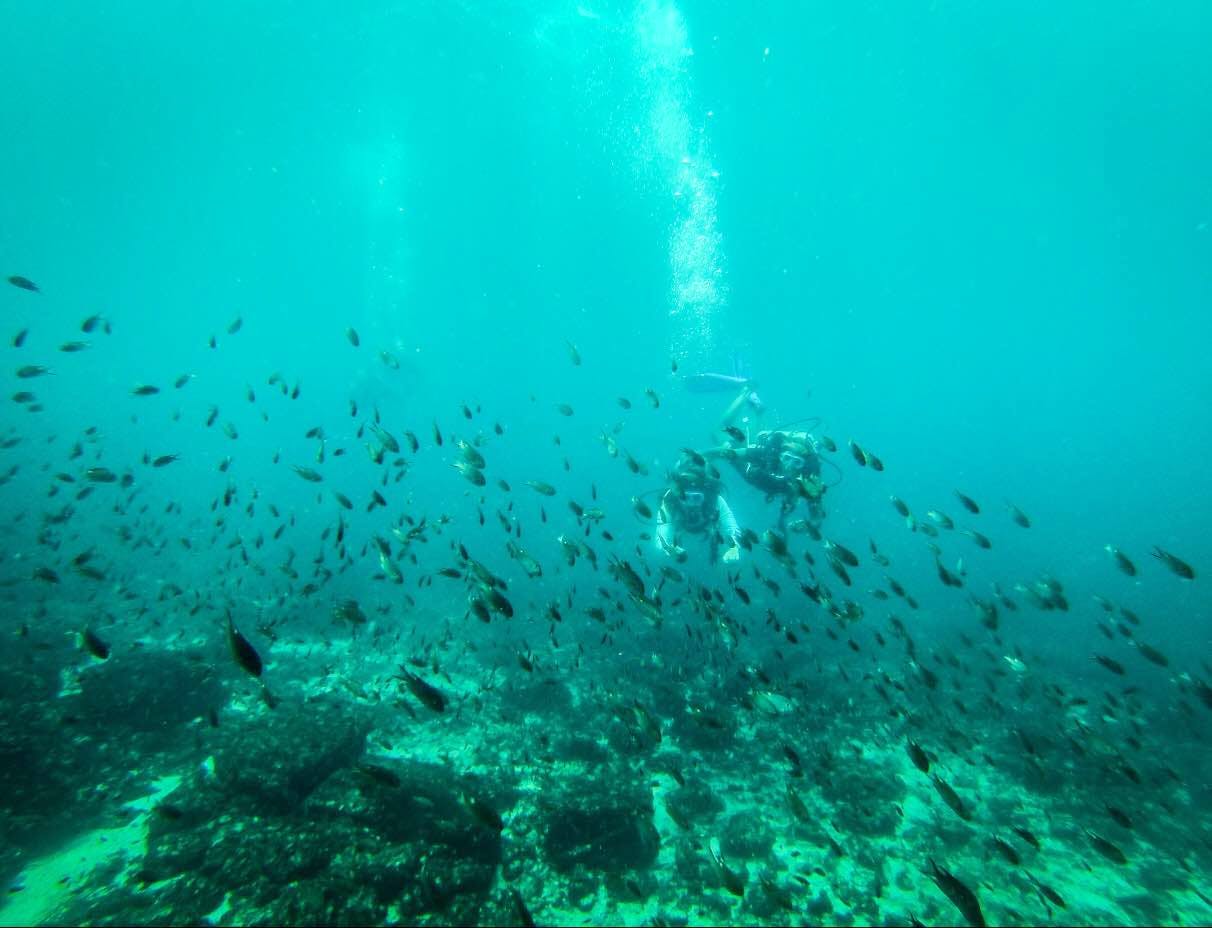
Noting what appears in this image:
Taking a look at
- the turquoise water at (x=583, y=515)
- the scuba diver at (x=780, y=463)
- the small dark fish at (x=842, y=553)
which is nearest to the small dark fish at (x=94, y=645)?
the turquoise water at (x=583, y=515)

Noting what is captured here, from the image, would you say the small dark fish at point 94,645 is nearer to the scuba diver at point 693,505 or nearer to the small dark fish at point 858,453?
the small dark fish at point 858,453

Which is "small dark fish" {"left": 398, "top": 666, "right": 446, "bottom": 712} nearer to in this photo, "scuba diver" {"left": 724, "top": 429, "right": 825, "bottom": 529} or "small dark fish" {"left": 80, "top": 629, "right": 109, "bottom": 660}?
"small dark fish" {"left": 80, "top": 629, "right": 109, "bottom": 660}

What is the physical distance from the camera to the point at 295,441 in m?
81.2

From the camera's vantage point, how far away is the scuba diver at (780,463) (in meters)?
11.0

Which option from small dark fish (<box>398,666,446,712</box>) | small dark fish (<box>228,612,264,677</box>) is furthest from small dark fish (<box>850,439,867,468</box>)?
small dark fish (<box>228,612,264,677</box>)

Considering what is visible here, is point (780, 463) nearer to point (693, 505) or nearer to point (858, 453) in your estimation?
point (693, 505)

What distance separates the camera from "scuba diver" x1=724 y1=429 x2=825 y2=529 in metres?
11.0

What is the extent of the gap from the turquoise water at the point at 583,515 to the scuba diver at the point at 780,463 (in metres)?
1.23

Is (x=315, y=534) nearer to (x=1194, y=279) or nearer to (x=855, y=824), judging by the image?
(x=855, y=824)

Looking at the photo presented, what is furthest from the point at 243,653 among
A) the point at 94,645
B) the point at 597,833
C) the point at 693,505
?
the point at 693,505

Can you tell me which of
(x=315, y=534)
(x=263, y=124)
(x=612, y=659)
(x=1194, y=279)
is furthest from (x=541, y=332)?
(x=612, y=659)

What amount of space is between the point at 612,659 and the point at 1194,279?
6491 cm

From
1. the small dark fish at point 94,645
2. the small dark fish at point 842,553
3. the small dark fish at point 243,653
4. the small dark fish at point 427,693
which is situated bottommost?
the small dark fish at point 243,653

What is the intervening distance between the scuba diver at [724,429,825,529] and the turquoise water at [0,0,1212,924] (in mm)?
1230
